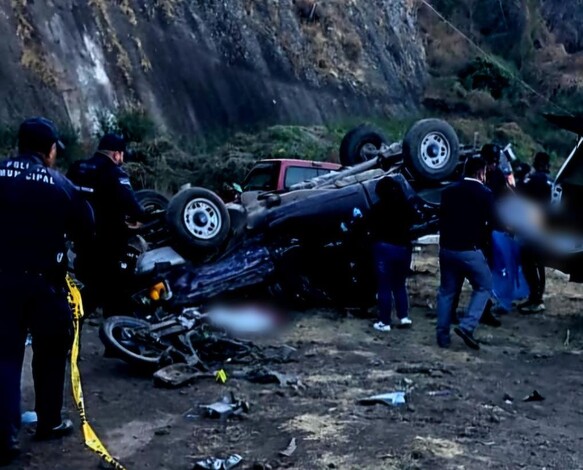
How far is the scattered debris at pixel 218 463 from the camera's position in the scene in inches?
176

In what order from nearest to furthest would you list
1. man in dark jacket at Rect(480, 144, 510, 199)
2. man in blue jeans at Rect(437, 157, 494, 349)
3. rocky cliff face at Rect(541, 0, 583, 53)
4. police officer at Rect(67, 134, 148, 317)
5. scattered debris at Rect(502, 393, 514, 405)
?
scattered debris at Rect(502, 393, 514, 405) < police officer at Rect(67, 134, 148, 317) < man in blue jeans at Rect(437, 157, 494, 349) < man in dark jacket at Rect(480, 144, 510, 199) < rocky cliff face at Rect(541, 0, 583, 53)

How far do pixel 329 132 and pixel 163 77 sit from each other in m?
4.98

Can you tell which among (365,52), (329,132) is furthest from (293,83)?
(365,52)

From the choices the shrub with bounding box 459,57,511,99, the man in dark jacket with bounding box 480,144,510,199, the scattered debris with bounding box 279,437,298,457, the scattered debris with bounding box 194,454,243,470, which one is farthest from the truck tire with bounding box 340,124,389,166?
the shrub with bounding box 459,57,511,99

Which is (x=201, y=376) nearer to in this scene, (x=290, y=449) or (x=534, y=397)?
(x=290, y=449)

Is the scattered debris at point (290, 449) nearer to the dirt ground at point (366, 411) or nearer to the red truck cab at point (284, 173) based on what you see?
the dirt ground at point (366, 411)

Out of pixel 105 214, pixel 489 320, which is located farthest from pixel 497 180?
pixel 105 214

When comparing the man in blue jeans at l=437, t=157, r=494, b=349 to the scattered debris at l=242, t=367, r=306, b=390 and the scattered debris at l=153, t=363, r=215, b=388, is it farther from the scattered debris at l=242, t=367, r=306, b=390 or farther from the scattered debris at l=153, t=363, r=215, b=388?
the scattered debris at l=153, t=363, r=215, b=388

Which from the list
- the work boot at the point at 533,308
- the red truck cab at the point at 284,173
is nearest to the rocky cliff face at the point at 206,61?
the red truck cab at the point at 284,173

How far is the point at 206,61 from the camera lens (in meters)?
23.7

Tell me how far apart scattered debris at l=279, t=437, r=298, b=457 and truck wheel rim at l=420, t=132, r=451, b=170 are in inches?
215

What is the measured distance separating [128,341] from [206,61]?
17.9 metres

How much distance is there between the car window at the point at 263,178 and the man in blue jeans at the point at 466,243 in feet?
14.8

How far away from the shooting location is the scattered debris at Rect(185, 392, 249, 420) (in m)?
5.43
